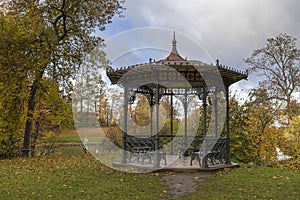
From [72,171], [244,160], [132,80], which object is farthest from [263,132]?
[72,171]

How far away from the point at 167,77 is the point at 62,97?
286 inches

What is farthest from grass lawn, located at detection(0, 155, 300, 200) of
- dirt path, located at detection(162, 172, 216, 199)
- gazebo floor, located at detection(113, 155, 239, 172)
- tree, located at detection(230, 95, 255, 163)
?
tree, located at detection(230, 95, 255, 163)

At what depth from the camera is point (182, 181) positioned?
753 cm

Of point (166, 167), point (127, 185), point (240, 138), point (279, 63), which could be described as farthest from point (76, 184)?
point (279, 63)

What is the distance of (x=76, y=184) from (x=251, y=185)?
4.16 meters

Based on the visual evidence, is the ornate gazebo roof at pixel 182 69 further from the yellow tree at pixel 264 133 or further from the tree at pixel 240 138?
the tree at pixel 240 138

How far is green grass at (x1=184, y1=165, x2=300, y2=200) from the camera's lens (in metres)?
6.10

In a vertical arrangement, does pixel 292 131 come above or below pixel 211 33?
below

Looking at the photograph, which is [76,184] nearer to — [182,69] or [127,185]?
[127,185]

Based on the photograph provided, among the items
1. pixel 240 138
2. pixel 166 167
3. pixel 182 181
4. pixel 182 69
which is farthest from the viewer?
pixel 240 138

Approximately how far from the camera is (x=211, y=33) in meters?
11.4

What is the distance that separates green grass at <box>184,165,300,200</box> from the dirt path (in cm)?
20

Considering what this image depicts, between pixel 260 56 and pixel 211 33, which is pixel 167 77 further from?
pixel 260 56

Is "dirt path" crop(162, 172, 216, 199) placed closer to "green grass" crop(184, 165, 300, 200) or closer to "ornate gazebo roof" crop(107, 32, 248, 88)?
"green grass" crop(184, 165, 300, 200)
